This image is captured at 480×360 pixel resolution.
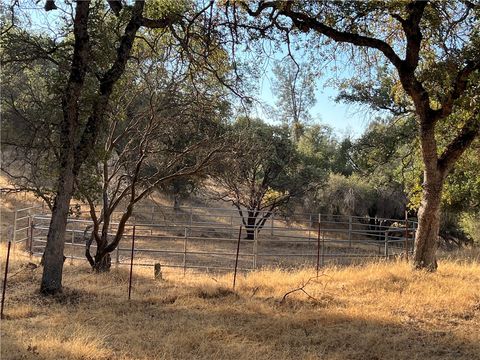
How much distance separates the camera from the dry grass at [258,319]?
222 inches

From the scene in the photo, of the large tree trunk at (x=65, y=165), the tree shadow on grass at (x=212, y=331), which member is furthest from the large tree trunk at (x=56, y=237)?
the tree shadow on grass at (x=212, y=331)

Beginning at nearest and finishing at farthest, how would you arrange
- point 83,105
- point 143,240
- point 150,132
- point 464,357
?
point 464,357 < point 83,105 < point 150,132 < point 143,240

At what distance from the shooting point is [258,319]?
7043 mm

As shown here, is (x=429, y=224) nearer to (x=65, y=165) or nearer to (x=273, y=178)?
(x=65, y=165)

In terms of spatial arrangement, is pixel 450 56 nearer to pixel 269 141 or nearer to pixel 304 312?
pixel 304 312

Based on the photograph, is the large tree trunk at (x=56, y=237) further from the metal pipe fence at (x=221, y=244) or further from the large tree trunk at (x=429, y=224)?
the large tree trunk at (x=429, y=224)

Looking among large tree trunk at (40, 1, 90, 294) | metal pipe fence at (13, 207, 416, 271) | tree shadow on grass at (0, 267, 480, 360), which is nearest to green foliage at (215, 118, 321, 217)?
metal pipe fence at (13, 207, 416, 271)

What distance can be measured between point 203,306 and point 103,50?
17.1 ft

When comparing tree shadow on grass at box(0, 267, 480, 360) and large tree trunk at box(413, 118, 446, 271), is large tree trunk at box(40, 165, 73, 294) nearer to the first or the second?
tree shadow on grass at box(0, 267, 480, 360)

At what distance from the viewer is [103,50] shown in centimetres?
914

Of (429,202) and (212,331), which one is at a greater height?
(429,202)

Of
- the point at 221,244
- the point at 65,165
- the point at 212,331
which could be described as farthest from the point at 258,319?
the point at 221,244

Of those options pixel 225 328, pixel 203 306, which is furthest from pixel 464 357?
pixel 203 306

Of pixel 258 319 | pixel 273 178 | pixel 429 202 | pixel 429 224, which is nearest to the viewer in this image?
pixel 258 319
